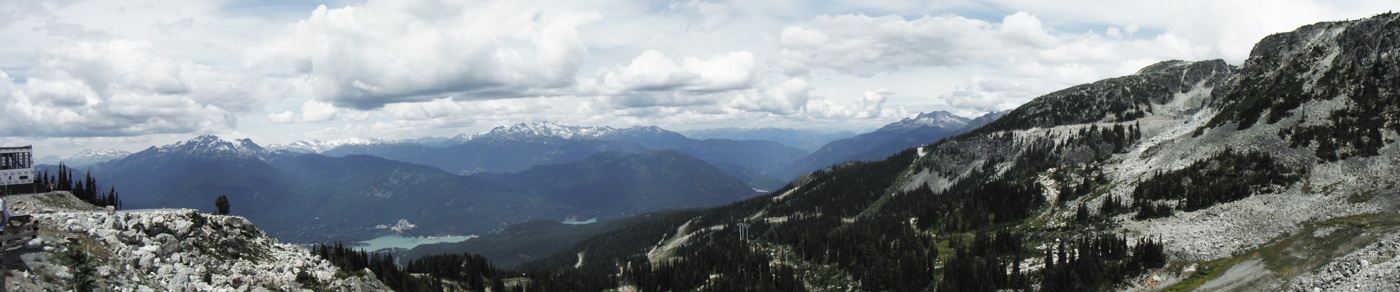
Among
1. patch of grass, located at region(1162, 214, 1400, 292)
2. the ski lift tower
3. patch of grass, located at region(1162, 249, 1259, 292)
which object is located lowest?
patch of grass, located at region(1162, 249, 1259, 292)

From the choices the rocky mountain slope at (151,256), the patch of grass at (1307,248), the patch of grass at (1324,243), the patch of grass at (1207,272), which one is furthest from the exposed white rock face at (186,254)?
the patch of grass at (1324,243)

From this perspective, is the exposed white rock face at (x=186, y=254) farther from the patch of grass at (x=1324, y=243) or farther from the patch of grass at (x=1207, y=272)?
the patch of grass at (x=1324, y=243)

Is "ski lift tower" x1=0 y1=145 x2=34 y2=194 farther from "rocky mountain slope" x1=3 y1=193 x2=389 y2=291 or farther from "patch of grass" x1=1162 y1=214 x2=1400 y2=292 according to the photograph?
"patch of grass" x1=1162 y1=214 x2=1400 y2=292

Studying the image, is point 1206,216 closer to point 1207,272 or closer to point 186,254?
point 1207,272

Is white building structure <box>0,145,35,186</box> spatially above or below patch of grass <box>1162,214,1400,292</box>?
above

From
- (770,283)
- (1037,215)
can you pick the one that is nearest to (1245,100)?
(1037,215)

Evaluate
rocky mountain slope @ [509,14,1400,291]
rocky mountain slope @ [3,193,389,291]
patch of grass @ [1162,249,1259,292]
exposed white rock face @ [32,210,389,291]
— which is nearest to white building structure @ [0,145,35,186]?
rocky mountain slope @ [3,193,389,291]

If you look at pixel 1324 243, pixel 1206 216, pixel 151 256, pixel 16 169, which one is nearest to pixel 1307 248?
pixel 1324 243
